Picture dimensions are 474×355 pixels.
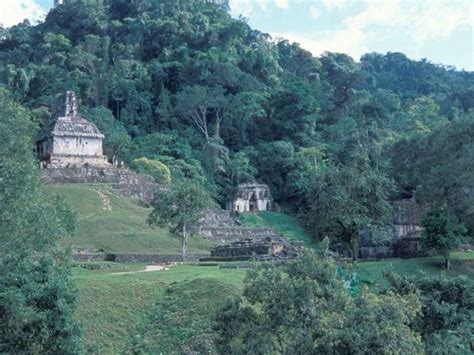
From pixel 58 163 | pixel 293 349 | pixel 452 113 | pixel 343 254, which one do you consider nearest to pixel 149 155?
pixel 58 163

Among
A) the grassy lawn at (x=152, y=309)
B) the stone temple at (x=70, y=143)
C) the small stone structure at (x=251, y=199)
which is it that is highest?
the stone temple at (x=70, y=143)

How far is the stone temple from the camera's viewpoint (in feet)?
204

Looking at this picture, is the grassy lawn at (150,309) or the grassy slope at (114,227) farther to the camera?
the grassy slope at (114,227)

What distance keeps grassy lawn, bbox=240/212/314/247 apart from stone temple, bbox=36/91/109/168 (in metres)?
13.6

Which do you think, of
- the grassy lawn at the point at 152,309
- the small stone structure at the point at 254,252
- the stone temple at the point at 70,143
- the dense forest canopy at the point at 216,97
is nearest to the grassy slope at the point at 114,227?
the small stone structure at the point at 254,252

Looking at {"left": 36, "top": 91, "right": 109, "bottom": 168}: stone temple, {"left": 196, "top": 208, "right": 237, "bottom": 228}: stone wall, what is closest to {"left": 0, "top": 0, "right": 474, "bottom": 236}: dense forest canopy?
{"left": 36, "top": 91, "right": 109, "bottom": 168}: stone temple

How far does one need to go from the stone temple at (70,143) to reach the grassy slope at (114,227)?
7.36 metres

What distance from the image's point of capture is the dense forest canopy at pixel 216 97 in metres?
73.5

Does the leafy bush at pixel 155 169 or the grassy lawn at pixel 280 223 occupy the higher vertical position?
the leafy bush at pixel 155 169

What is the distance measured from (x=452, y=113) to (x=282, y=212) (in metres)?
34.1

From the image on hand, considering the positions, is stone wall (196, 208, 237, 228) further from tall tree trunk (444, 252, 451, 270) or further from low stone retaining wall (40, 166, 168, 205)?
tall tree trunk (444, 252, 451, 270)

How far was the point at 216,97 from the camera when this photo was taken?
8306 centimetres

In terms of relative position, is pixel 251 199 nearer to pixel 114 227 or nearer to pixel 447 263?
pixel 114 227

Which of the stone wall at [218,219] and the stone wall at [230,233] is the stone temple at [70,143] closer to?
the stone wall at [218,219]
